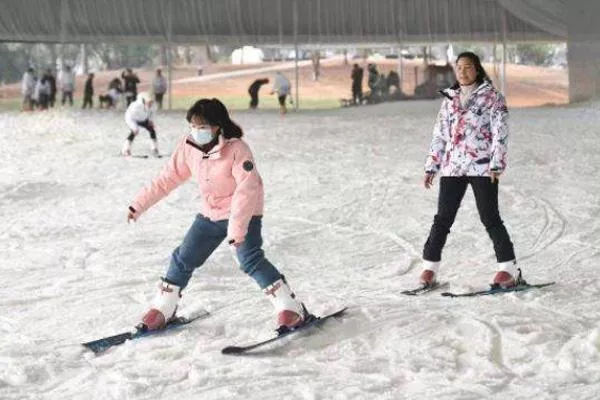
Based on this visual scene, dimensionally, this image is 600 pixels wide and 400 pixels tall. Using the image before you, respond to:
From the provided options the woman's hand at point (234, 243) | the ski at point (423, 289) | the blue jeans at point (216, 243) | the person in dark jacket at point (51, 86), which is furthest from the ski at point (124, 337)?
the person in dark jacket at point (51, 86)

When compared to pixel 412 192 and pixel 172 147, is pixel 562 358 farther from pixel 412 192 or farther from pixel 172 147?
pixel 172 147

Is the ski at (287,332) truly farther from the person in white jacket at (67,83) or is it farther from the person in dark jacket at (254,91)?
the person in white jacket at (67,83)

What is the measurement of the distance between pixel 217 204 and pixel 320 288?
5.16 ft

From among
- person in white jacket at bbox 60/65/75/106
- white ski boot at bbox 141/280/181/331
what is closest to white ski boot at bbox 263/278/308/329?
white ski boot at bbox 141/280/181/331

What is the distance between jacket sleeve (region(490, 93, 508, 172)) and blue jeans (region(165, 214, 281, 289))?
1383mm

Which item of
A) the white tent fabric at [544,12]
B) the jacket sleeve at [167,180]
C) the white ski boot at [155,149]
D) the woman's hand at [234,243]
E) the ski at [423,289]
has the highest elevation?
the white tent fabric at [544,12]

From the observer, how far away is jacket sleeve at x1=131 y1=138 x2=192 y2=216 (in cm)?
452

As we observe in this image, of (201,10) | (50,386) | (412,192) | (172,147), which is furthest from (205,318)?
(201,10)

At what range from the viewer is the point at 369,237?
773cm

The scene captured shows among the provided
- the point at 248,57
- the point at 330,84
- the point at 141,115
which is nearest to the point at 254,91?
the point at 330,84

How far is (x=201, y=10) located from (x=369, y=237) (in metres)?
20.6

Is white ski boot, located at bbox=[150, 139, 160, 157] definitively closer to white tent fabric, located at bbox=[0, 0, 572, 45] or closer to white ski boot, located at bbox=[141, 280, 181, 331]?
white ski boot, located at bbox=[141, 280, 181, 331]

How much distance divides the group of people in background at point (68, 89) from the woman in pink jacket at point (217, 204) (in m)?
21.8

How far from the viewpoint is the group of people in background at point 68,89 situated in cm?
2617
